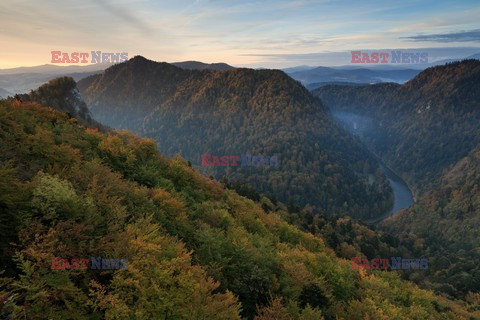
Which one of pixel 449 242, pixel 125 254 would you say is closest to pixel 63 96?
pixel 125 254

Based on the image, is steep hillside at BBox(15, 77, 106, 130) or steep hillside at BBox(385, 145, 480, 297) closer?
steep hillside at BBox(15, 77, 106, 130)

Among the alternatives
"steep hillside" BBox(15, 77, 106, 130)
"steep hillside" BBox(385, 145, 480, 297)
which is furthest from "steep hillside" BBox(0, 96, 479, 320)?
"steep hillside" BBox(385, 145, 480, 297)

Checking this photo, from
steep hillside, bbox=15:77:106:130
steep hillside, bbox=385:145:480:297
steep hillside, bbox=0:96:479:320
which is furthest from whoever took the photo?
steep hillside, bbox=385:145:480:297

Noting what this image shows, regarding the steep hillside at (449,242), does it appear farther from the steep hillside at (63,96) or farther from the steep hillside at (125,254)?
the steep hillside at (63,96)

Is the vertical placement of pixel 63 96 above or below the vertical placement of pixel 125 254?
above

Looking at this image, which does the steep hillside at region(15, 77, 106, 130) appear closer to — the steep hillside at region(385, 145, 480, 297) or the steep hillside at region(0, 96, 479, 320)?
the steep hillside at region(0, 96, 479, 320)

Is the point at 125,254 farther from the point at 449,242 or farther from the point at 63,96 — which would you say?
the point at 449,242

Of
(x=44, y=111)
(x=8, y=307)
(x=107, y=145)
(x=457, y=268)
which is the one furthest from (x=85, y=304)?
(x=457, y=268)

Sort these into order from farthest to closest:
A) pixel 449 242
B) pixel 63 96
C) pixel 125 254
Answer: pixel 449 242 → pixel 63 96 → pixel 125 254
